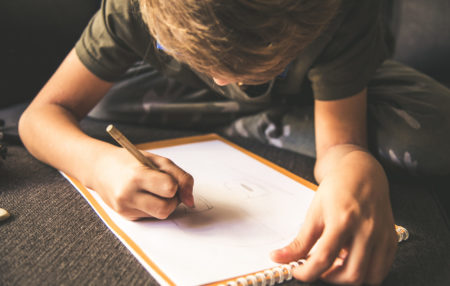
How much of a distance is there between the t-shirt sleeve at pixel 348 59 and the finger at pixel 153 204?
12.5 inches

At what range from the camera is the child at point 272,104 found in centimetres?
34

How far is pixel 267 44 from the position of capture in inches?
13.4

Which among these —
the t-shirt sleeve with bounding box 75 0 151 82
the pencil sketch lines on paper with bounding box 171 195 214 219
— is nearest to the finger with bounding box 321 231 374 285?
the pencil sketch lines on paper with bounding box 171 195 214 219

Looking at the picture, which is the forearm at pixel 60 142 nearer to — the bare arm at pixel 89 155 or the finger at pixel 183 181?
the bare arm at pixel 89 155

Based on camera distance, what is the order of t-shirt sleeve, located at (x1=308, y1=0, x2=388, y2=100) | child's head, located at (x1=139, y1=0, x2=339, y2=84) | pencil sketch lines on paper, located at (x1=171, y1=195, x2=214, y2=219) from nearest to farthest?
child's head, located at (x1=139, y1=0, x2=339, y2=84) < pencil sketch lines on paper, located at (x1=171, y1=195, x2=214, y2=219) < t-shirt sleeve, located at (x1=308, y1=0, x2=388, y2=100)

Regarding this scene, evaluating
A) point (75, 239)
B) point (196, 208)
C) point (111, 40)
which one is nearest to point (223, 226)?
point (196, 208)

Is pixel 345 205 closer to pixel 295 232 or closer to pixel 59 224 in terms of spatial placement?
pixel 295 232

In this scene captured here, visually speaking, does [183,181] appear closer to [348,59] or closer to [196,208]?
[196,208]

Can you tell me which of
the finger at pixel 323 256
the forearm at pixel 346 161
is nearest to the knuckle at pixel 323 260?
the finger at pixel 323 256

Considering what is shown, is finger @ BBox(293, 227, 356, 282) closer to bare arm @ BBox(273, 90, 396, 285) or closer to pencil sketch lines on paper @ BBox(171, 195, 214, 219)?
bare arm @ BBox(273, 90, 396, 285)

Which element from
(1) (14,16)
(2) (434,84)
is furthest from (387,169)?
(1) (14,16)

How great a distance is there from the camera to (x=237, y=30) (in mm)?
320

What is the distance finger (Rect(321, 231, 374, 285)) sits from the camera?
1.09 feet

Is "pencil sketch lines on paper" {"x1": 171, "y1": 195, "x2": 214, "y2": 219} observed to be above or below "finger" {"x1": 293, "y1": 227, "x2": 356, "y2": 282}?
below
